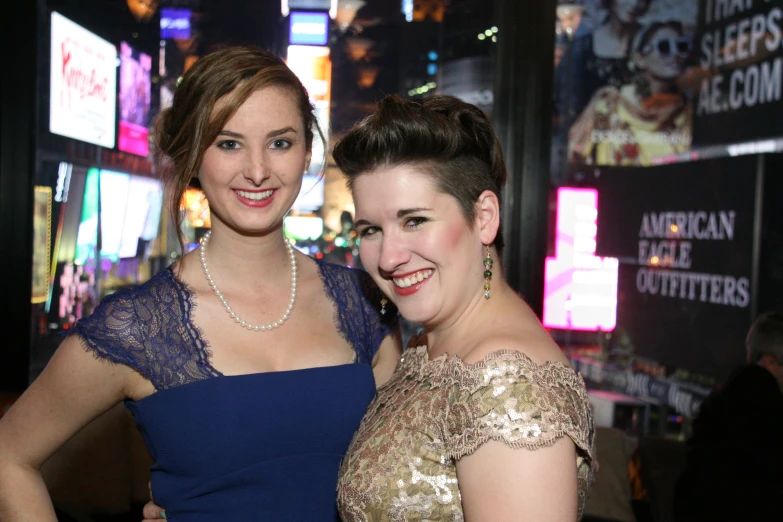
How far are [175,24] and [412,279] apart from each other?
102 inches

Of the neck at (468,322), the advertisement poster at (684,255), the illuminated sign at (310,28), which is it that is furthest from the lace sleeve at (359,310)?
the advertisement poster at (684,255)

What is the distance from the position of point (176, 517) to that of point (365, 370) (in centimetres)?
53

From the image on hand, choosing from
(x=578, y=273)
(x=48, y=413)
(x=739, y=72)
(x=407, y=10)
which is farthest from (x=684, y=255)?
(x=48, y=413)

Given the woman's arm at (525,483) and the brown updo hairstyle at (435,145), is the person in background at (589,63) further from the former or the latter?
the woman's arm at (525,483)

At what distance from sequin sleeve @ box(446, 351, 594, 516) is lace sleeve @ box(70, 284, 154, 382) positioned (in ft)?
2.39

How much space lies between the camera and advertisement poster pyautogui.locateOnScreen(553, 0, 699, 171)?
513 cm

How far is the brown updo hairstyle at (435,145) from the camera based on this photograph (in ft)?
4.66

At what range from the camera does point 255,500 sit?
1.65m

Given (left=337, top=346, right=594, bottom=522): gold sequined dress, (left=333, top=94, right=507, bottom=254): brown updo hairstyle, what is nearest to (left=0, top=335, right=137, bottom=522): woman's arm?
(left=337, top=346, right=594, bottom=522): gold sequined dress

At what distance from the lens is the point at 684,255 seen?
448cm

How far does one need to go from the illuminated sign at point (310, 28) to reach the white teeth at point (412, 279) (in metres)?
2.36

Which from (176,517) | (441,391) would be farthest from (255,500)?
(441,391)

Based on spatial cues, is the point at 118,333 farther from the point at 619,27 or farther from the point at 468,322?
the point at 619,27

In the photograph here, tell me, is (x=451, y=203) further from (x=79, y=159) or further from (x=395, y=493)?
(x=79, y=159)
